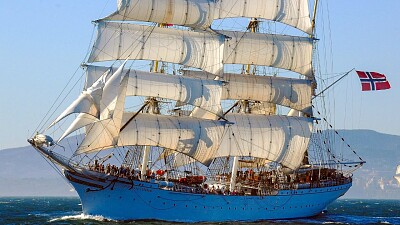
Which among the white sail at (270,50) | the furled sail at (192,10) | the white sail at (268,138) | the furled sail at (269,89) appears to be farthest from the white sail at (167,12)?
the white sail at (268,138)

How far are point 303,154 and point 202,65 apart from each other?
1840 centimetres

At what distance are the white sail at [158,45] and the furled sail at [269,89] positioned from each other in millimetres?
3854

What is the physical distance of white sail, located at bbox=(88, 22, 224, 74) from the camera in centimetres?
7812

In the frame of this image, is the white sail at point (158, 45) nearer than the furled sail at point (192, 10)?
Result: Yes

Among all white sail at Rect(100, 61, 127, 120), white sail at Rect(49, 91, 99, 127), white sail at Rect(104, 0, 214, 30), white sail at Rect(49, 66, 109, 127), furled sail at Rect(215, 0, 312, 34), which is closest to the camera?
white sail at Rect(49, 91, 99, 127)

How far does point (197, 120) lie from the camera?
8169 cm

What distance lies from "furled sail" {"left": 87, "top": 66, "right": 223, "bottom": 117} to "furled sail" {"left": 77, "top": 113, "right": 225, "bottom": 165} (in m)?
1.75

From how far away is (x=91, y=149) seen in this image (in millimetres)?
74000

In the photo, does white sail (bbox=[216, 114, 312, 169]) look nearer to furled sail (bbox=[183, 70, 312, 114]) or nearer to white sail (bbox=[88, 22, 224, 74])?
furled sail (bbox=[183, 70, 312, 114])

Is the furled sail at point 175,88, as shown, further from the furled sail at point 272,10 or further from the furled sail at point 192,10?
the furled sail at point 272,10

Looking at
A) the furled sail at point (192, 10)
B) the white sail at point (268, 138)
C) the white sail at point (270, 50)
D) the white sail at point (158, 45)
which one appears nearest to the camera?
the white sail at point (158, 45)

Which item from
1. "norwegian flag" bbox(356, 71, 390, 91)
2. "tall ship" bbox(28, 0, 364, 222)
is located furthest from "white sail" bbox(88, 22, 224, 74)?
"norwegian flag" bbox(356, 71, 390, 91)

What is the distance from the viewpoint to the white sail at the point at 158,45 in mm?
78125

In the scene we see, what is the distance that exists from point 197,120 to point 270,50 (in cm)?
1378
